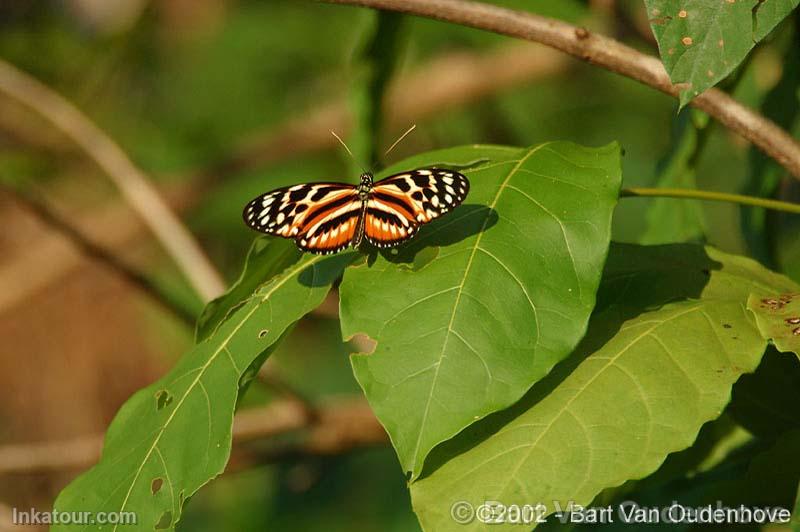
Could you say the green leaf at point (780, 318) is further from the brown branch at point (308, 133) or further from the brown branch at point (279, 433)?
the brown branch at point (308, 133)

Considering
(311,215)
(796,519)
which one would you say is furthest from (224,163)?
(796,519)

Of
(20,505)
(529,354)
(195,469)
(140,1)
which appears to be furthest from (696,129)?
(140,1)

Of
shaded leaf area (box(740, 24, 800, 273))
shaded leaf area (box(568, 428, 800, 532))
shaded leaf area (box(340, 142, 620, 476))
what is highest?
shaded leaf area (box(740, 24, 800, 273))

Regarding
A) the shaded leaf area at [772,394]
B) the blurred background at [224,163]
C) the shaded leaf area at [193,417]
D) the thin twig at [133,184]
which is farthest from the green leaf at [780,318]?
the blurred background at [224,163]

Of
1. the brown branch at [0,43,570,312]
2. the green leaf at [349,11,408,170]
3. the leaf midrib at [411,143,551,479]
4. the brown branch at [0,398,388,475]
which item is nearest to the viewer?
the leaf midrib at [411,143,551,479]

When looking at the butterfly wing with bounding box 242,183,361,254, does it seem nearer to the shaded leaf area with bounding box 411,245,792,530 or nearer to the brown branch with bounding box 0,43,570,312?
the shaded leaf area with bounding box 411,245,792,530

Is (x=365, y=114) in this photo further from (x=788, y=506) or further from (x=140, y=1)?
(x=140, y=1)

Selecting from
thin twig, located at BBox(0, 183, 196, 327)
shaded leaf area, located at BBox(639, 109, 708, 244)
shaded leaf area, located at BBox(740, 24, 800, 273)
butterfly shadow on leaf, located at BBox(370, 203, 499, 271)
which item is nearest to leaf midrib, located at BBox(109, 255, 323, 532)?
butterfly shadow on leaf, located at BBox(370, 203, 499, 271)
